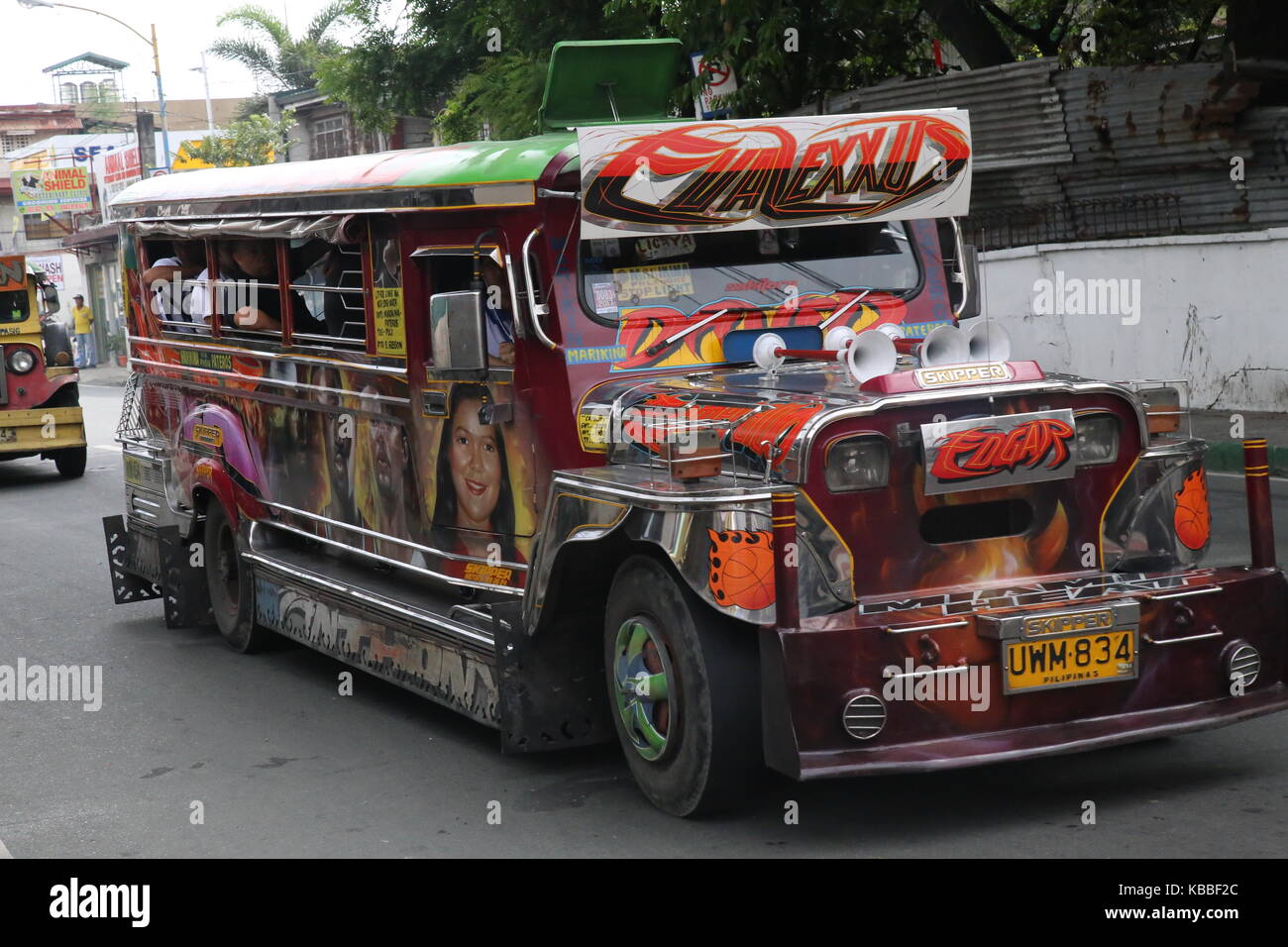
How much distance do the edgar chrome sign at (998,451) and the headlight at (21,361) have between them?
1532cm

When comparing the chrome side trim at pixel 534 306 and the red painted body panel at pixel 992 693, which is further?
the chrome side trim at pixel 534 306

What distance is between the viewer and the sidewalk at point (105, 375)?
124 ft

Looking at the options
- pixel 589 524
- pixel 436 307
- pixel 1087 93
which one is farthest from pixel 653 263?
pixel 1087 93

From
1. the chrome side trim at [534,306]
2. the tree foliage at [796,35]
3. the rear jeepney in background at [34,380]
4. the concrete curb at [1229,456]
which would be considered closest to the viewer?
the chrome side trim at [534,306]

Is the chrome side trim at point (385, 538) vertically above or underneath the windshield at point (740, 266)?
underneath

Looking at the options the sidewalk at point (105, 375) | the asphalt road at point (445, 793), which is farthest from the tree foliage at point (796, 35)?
the sidewalk at point (105, 375)

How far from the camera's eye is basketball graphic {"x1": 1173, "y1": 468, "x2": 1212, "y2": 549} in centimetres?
588

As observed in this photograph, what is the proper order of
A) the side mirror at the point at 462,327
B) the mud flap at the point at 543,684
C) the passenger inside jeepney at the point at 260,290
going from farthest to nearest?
the passenger inside jeepney at the point at 260,290, the side mirror at the point at 462,327, the mud flap at the point at 543,684

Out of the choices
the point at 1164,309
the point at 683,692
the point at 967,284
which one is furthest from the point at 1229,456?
the point at 683,692

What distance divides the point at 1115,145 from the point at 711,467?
13.4 meters

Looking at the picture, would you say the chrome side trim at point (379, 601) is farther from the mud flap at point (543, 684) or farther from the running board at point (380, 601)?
the mud flap at point (543, 684)

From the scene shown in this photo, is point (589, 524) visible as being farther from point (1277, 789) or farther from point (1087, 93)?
point (1087, 93)

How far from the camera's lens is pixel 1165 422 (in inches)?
232
